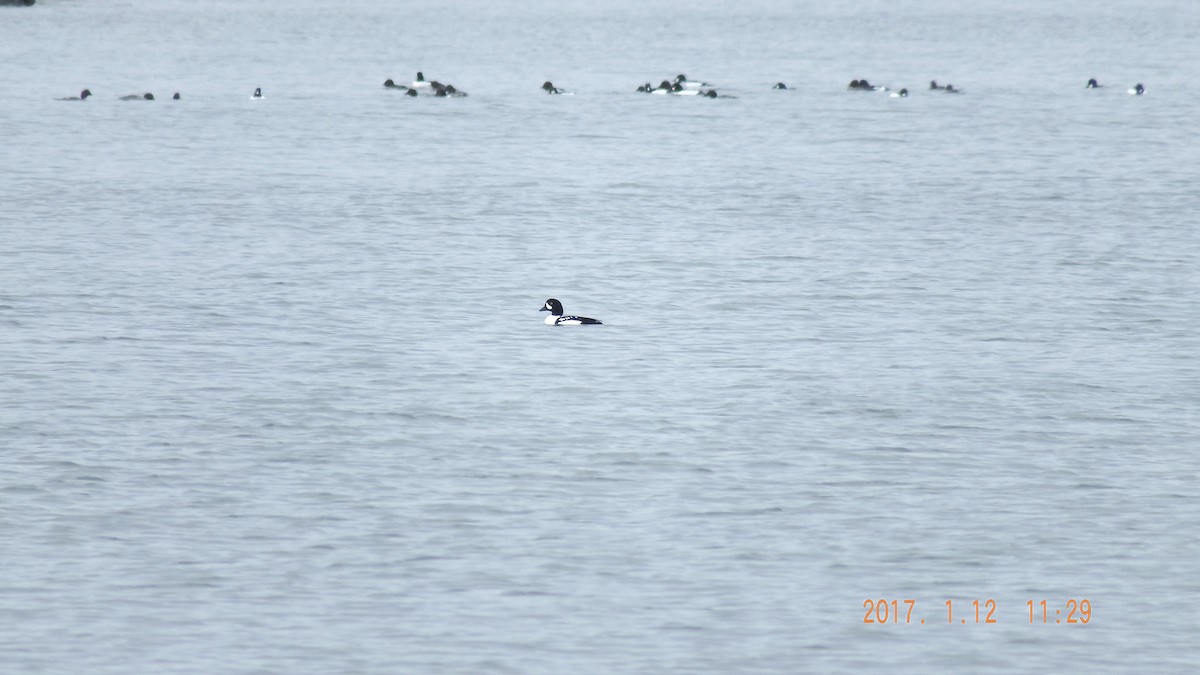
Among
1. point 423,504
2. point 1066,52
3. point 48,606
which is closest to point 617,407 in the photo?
point 423,504

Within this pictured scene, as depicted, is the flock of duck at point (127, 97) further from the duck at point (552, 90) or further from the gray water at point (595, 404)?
the duck at point (552, 90)

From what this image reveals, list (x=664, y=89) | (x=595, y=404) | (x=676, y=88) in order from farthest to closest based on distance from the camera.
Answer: (x=664, y=89)
(x=676, y=88)
(x=595, y=404)

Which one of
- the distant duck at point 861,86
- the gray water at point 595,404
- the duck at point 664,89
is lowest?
the gray water at point 595,404

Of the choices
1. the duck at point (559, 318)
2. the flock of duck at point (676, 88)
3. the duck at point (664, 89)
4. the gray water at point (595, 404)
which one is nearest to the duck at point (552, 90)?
the flock of duck at point (676, 88)

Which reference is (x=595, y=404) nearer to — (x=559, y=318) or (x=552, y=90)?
(x=559, y=318)

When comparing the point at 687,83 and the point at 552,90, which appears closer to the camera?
the point at 552,90

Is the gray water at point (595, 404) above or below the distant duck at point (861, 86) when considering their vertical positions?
below

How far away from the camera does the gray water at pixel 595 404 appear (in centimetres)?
1352

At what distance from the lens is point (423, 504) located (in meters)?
16.4

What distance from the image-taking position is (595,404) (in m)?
20.9

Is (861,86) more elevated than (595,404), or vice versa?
(861,86)

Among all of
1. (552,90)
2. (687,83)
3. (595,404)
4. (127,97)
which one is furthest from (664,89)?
(595,404)

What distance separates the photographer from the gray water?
13523 millimetres

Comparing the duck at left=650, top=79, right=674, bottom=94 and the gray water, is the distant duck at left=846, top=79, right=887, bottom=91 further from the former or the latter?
the gray water
